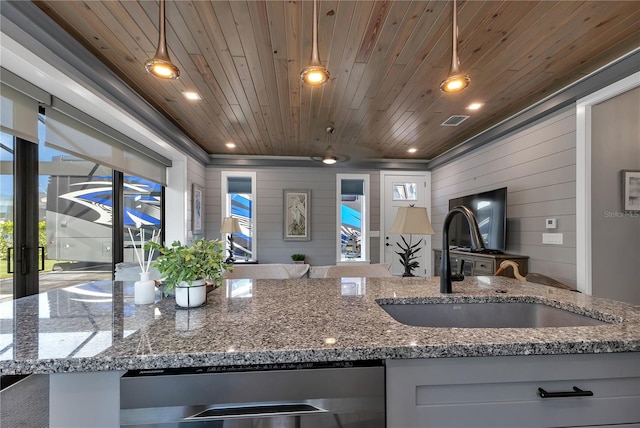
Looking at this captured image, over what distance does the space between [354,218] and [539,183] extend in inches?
127

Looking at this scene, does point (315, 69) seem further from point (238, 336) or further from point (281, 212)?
point (281, 212)

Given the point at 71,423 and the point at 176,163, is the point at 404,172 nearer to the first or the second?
the point at 176,163

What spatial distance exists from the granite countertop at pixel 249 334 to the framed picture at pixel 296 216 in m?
4.29

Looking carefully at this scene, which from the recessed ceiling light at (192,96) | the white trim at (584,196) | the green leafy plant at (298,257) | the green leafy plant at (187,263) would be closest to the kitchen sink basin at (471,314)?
the green leafy plant at (187,263)

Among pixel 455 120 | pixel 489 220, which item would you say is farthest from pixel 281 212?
pixel 489 220

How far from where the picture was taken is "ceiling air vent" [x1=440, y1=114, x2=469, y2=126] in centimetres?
354

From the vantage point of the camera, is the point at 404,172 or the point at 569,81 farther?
the point at 404,172

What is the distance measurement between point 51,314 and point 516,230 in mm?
4058

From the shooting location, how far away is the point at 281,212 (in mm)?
5547

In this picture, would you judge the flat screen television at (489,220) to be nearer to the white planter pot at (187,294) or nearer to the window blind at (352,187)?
the window blind at (352,187)

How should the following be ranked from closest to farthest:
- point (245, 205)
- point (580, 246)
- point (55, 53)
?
point (55, 53) → point (580, 246) → point (245, 205)

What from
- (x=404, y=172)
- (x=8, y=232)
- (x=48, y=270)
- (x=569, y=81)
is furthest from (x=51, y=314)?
(x=404, y=172)

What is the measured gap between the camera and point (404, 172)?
18.8ft

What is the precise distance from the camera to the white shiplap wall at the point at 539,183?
2.76 m
